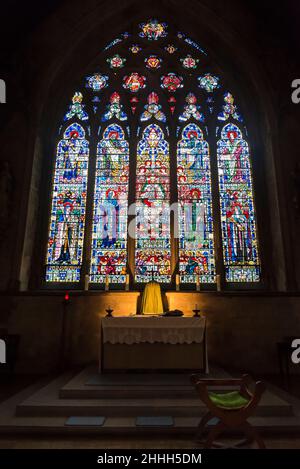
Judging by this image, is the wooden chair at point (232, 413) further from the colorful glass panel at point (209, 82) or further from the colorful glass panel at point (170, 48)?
the colorful glass panel at point (170, 48)

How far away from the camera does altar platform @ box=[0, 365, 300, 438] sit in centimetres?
310

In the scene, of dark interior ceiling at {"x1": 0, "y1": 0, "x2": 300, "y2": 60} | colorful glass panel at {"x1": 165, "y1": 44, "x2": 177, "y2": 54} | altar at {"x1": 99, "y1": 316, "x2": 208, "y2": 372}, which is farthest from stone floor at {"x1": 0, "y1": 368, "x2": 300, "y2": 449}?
colorful glass panel at {"x1": 165, "y1": 44, "x2": 177, "y2": 54}

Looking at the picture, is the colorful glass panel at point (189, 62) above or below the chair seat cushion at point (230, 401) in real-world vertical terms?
above

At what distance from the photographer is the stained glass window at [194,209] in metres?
6.87

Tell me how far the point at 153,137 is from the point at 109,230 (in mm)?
2752

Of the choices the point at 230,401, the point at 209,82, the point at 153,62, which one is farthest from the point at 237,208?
the point at 230,401

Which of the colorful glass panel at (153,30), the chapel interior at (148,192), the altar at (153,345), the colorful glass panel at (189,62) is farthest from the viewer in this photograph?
the colorful glass panel at (153,30)

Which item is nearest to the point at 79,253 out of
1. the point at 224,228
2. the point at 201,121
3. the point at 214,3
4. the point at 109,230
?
the point at 109,230

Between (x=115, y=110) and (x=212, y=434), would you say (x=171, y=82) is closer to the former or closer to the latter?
(x=115, y=110)

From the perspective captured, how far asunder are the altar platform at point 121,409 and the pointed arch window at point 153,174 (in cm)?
258

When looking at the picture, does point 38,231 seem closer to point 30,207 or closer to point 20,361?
point 30,207

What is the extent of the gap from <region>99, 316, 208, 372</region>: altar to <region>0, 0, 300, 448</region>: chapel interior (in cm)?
2

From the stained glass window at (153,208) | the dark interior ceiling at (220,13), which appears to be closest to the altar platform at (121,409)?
the stained glass window at (153,208)

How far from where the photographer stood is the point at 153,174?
24.7 ft
